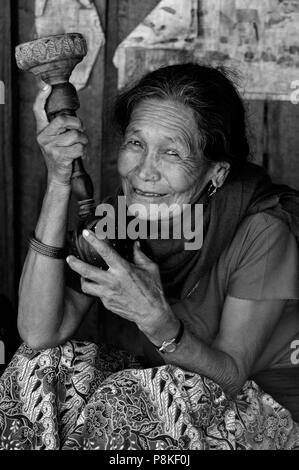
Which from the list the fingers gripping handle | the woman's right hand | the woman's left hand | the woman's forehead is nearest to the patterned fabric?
the woman's left hand

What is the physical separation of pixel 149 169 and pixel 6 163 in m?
1.27

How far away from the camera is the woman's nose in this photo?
2441 millimetres

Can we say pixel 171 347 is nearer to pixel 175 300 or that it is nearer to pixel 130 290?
pixel 130 290

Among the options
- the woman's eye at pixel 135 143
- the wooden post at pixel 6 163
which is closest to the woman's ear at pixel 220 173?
the woman's eye at pixel 135 143

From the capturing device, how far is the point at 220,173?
8.57 ft

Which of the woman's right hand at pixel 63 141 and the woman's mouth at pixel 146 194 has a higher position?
the woman's right hand at pixel 63 141

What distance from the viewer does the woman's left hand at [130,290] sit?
2.26 meters

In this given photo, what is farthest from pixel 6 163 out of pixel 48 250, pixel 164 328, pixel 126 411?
pixel 126 411

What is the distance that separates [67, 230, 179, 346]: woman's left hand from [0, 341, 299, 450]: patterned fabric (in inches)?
5.2

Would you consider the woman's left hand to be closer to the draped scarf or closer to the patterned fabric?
the patterned fabric

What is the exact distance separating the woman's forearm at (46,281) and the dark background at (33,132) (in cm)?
92

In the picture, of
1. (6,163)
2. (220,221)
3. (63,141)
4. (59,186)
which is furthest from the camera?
(6,163)

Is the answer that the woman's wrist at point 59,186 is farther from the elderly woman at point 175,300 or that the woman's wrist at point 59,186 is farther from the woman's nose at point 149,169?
the woman's nose at point 149,169
